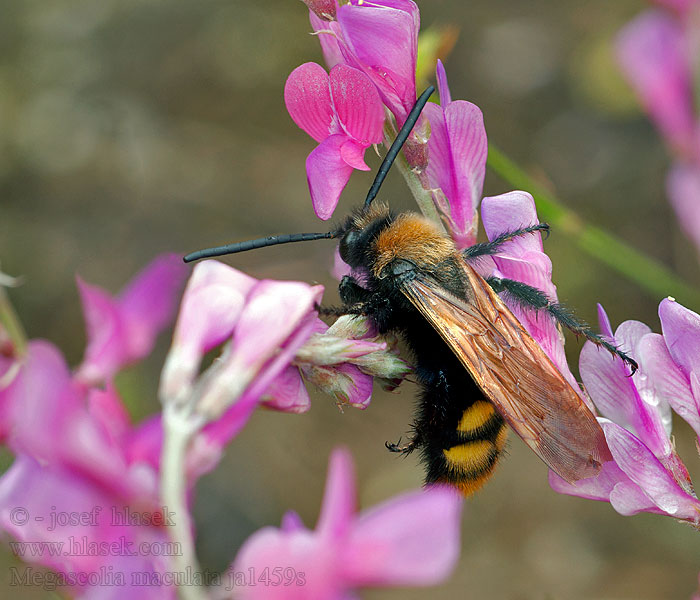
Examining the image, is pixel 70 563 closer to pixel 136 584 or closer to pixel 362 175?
pixel 136 584

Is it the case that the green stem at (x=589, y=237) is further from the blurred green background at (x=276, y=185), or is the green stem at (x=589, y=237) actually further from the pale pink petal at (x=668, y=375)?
the blurred green background at (x=276, y=185)

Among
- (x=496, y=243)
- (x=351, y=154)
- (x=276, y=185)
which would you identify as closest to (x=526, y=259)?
(x=496, y=243)

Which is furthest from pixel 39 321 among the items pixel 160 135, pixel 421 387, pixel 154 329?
pixel 421 387

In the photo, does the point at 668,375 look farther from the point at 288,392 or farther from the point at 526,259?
the point at 288,392

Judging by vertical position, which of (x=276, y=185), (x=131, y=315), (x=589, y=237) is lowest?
(x=276, y=185)

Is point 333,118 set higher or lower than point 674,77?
higher
